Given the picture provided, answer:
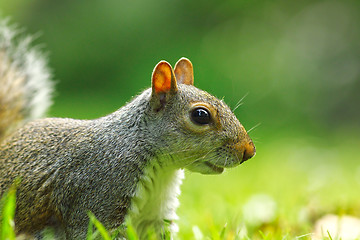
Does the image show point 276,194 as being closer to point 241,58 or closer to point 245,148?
point 245,148

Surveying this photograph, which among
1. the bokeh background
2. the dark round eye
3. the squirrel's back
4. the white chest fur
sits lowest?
the white chest fur

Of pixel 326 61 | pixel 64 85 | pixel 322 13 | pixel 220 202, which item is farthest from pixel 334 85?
pixel 220 202

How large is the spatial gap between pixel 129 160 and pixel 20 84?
0.93 meters

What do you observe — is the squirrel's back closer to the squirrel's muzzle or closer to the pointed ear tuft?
the pointed ear tuft

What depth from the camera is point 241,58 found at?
22.0ft

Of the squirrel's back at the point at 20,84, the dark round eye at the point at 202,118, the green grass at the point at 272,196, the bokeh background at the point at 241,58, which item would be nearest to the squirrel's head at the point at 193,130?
the dark round eye at the point at 202,118

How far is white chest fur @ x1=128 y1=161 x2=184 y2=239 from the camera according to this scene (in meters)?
1.61

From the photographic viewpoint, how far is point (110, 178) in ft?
5.23

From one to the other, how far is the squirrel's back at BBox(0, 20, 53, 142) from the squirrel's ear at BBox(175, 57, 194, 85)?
0.73m

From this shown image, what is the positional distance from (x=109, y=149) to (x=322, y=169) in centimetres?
250

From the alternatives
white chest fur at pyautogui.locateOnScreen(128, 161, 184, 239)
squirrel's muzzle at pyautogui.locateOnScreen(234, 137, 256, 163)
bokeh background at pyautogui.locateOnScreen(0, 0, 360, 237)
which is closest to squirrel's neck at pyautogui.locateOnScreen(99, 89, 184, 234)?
white chest fur at pyautogui.locateOnScreen(128, 161, 184, 239)

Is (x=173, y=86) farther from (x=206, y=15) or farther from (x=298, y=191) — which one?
(x=206, y=15)

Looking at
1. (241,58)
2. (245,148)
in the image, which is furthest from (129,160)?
(241,58)

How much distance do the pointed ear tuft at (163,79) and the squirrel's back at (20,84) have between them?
2.43 ft
